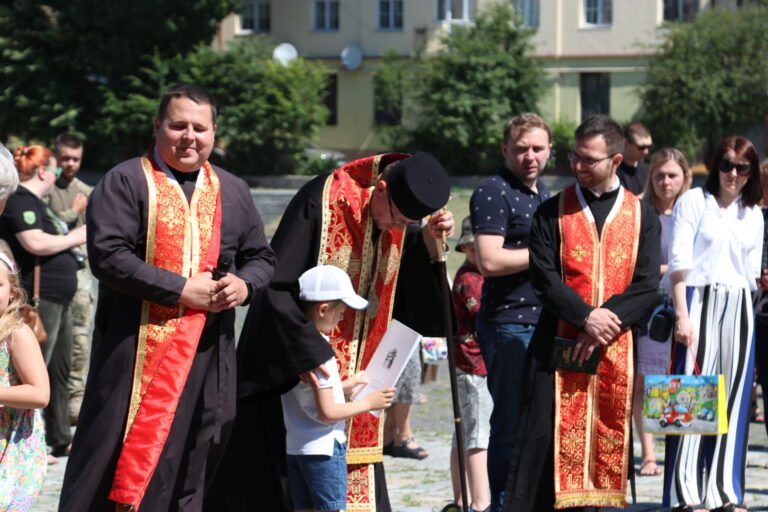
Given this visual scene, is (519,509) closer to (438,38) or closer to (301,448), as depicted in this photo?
(301,448)

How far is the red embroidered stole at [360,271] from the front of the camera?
17.9 feet

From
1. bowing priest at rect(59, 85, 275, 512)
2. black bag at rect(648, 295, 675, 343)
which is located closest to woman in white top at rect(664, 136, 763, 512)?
black bag at rect(648, 295, 675, 343)

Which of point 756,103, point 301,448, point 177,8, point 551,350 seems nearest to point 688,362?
point 551,350

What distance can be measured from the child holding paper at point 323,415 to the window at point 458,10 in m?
40.8

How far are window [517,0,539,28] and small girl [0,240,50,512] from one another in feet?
134

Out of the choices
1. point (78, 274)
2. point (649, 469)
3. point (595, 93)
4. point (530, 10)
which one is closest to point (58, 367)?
point (78, 274)

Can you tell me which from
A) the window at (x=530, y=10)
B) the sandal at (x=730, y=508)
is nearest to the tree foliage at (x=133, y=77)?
the window at (x=530, y=10)

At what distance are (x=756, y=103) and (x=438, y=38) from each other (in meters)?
10.3

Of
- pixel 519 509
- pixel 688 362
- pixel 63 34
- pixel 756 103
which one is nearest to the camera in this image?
pixel 519 509

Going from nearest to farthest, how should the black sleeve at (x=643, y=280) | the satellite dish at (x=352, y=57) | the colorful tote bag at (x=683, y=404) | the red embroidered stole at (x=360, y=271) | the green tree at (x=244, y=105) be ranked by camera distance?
the red embroidered stole at (x=360, y=271) → the black sleeve at (x=643, y=280) → the colorful tote bag at (x=683, y=404) → the green tree at (x=244, y=105) → the satellite dish at (x=352, y=57)

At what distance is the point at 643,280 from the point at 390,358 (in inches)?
60.3

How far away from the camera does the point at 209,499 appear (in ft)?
17.9

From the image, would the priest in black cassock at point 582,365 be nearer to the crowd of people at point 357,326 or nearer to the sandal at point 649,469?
the crowd of people at point 357,326

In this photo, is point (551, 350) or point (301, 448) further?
point (551, 350)
